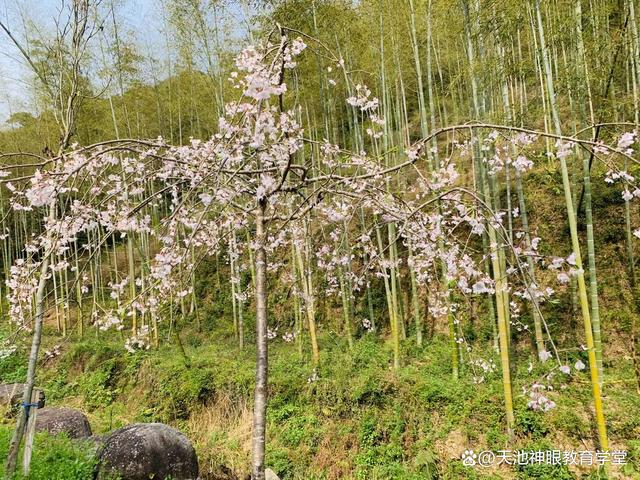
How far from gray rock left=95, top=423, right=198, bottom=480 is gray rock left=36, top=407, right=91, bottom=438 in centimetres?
143

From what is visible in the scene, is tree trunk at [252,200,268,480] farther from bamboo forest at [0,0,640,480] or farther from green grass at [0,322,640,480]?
green grass at [0,322,640,480]

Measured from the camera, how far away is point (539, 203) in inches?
352

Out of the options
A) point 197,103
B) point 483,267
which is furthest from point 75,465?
point 197,103

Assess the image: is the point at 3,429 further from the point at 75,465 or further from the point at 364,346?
the point at 364,346

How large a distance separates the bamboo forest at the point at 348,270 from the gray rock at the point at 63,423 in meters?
0.04

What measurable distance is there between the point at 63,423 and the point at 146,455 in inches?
88.7

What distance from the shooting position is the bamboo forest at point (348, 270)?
99.0 inches

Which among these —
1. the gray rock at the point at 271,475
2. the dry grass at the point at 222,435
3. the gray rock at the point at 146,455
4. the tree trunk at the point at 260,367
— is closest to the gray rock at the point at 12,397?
the dry grass at the point at 222,435

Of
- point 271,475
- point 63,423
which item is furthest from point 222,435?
point 63,423

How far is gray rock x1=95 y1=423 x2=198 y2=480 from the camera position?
14.1 feet

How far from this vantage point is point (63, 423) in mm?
5699

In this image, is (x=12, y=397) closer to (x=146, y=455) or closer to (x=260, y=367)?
(x=146, y=455)

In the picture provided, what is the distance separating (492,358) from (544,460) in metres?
1.87

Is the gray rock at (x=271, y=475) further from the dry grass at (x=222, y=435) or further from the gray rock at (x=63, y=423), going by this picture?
the gray rock at (x=63, y=423)
